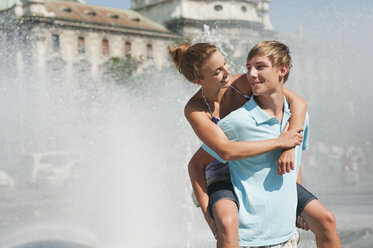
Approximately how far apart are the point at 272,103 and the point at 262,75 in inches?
7.0

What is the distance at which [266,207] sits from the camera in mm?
2551

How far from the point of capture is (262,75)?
2557 millimetres

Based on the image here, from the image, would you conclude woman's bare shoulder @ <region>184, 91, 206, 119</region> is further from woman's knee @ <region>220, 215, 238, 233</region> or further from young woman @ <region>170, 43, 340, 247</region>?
woman's knee @ <region>220, 215, 238, 233</region>

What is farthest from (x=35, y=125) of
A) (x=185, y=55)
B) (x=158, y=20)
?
(x=158, y=20)

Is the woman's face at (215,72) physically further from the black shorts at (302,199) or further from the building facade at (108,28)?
the building facade at (108,28)

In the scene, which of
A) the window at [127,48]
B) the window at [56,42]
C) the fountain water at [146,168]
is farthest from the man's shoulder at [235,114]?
the window at [127,48]

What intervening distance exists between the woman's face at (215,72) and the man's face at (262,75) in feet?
0.48

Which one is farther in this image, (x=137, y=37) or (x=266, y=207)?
(x=137, y=37)

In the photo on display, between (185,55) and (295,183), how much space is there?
2.64ft

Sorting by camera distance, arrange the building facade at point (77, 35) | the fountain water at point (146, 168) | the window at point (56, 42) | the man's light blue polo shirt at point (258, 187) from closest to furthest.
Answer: the man's light blue polo shirt at point (258, 187)
the fountain water at point (146, 168)
the building facade at point (77, 35)
the window at point (56, 42)

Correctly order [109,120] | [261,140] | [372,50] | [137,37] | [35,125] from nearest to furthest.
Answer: [261,140] → [372,50] → [109,120] → [35,125] → [137,37]

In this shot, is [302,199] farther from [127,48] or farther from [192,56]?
[127,48]

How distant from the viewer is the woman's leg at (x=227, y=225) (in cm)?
243

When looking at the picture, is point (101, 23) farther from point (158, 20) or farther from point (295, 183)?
point (295, 183)
